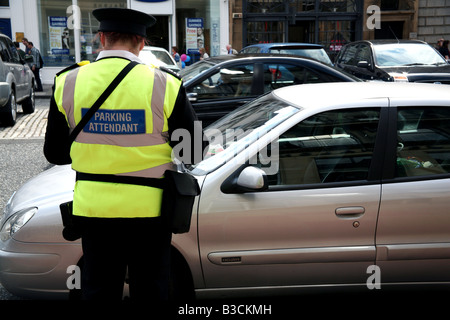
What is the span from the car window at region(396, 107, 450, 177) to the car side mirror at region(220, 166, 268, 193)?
901 millimetres

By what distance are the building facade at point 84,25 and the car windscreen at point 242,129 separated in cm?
1707

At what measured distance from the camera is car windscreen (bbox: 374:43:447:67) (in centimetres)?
1175

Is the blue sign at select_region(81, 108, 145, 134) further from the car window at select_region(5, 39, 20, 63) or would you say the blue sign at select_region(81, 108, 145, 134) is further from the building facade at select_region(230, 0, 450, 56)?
the building facade at select_region(230, 0, 450, 56)

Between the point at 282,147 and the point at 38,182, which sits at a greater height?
the point at 282,147

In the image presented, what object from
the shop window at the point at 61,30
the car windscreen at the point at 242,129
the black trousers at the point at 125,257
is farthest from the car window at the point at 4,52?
the black trousers at the point at 125,257

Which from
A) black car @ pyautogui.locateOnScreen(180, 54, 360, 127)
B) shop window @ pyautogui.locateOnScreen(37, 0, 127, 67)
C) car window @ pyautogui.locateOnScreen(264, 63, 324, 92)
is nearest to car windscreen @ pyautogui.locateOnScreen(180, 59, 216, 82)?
black car @ pyautogui.locateOnScreen(180, 54, 360, 127)

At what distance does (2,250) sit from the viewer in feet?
11.6

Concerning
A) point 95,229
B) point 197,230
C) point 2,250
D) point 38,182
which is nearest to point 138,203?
point 95,229

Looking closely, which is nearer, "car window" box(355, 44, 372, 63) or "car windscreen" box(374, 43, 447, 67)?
"car windscreen" box(374, 43, 447, 67)

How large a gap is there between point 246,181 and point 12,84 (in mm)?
9716

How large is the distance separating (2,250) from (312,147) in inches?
79.1

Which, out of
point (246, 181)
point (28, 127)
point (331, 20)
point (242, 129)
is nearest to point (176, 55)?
point (331, 20)

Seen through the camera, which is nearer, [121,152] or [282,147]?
[121,152]
